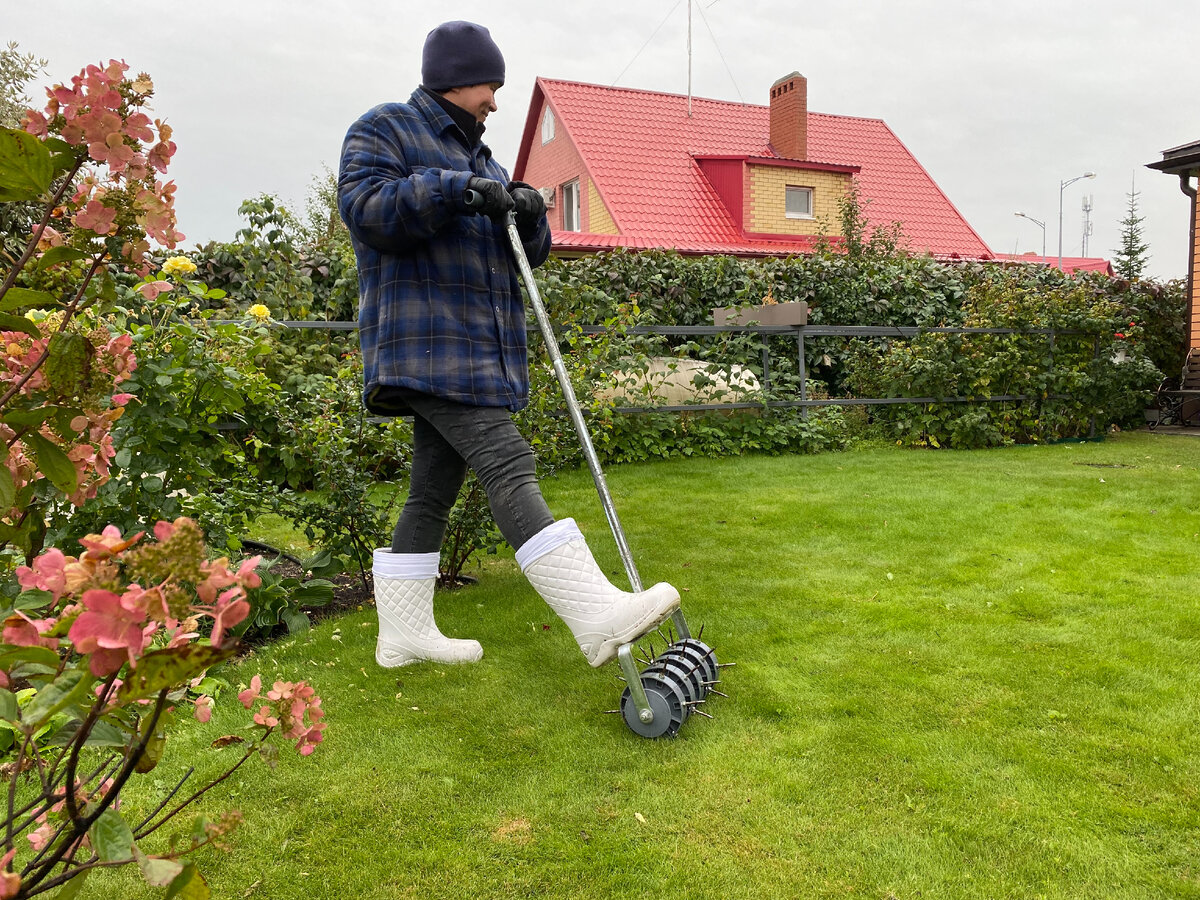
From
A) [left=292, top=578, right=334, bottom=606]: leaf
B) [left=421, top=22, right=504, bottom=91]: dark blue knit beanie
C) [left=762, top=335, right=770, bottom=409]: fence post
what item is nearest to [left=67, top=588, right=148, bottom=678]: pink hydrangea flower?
[left=421, top=22, right=504, bottom=91]: dark blue knit beanie

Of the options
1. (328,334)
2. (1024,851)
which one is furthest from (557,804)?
(328,334)

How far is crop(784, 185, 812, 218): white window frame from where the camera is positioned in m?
17.6

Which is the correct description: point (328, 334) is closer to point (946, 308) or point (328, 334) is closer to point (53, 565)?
point (53, 565)

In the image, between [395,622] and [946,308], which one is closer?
[395,622]

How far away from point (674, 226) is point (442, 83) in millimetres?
14621

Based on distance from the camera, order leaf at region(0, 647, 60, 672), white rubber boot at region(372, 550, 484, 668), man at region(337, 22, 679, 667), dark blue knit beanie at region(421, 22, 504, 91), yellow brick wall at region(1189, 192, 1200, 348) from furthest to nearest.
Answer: yellow brick wall at region(1189, 192, 1200, 348) < white rubber boot at region(372, 550, 484, 668) < dark blue knit beanie at region(421, 22, 504, 91) < man at region(337, 22, 679, 667) < leaf at region(0, 647, 60, 672)

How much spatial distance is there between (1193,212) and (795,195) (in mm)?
7699

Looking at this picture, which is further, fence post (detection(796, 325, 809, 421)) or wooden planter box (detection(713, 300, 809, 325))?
wooden planter box (detection(713, 300, 809, 325))

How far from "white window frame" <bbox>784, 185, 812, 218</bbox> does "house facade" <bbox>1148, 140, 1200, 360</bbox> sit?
6871 millimetres

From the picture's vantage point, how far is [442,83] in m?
2.58

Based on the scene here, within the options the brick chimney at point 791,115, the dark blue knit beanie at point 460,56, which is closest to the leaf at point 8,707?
the dark blue knit beanie at point 460,56

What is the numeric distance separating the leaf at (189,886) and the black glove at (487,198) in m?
1.87

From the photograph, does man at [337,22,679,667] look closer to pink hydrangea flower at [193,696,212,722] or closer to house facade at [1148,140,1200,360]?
pink hydrangea flower at [193,696,212,722]

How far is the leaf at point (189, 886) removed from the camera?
0.69 m
